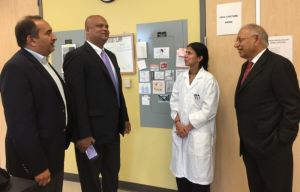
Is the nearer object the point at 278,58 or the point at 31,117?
the point at 31,117

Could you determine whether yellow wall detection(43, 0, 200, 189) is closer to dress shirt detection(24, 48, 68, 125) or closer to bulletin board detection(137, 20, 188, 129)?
bulletin board detection(137, 20, 188, 129)

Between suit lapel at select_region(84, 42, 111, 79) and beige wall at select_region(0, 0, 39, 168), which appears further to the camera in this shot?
beige wall at select_region(0, 0, 39, 168)

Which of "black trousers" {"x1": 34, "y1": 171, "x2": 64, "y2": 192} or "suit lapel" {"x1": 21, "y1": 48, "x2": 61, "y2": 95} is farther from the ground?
"suit lapel" {"x1": 21, "y1": 48, "x2": 61, "y2": 95}

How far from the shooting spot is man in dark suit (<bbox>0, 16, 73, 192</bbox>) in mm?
1233

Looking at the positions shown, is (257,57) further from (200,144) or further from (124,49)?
(124,49)

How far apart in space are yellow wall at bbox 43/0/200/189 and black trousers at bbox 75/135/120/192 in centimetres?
62

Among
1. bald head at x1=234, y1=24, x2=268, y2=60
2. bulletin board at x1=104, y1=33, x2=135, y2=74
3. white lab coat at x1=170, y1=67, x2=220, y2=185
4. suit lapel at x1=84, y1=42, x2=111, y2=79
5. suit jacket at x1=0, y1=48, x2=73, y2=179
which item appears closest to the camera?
suit jacket at x1=0, y1=48, x2=73, y2=179

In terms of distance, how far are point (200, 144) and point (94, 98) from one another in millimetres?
908

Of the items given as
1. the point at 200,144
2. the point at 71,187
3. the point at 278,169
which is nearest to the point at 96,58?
the point at 200,144

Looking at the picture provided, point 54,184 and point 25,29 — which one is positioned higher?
point 25,29

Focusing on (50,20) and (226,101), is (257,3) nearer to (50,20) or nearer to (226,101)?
(226,101)

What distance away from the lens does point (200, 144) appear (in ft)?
6.11

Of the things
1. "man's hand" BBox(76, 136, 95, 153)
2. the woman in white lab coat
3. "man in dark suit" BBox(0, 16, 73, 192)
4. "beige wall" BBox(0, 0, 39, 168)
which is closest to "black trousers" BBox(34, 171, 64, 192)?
"man in dark suit" BBox(0, 16, 73, 192)

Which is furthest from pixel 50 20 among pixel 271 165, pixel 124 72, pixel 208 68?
pixel 271 165
